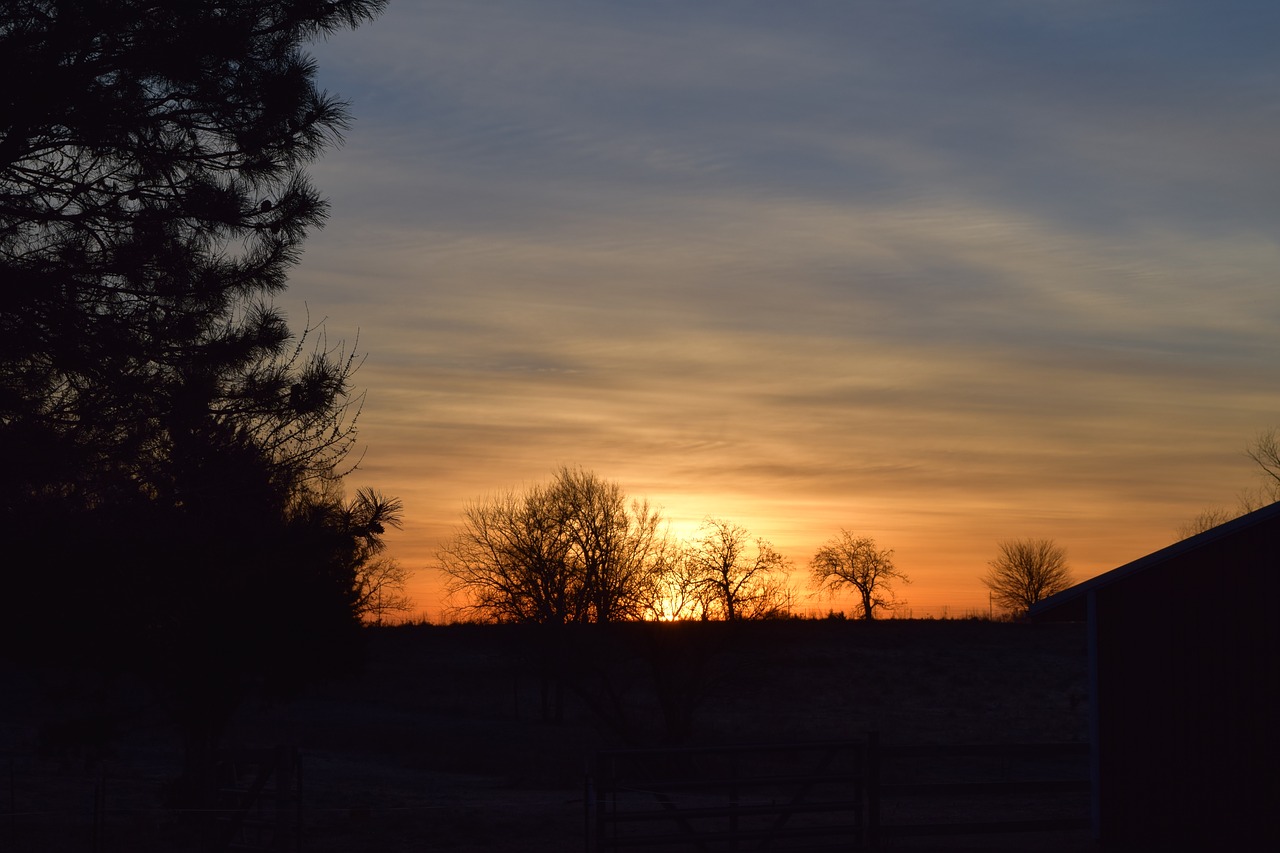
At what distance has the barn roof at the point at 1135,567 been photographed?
15.5 m

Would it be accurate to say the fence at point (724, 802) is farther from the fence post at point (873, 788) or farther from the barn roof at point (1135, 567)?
the barn roof at point (1135, 567)

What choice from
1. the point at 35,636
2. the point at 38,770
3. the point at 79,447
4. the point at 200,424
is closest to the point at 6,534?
the point at 79,447

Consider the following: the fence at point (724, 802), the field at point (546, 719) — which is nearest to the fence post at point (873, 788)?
the fence at point (724, 802)

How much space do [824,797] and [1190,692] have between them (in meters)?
14.8

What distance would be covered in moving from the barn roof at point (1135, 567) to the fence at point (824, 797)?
7.14 feet

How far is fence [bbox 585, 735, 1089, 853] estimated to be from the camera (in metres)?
13.9

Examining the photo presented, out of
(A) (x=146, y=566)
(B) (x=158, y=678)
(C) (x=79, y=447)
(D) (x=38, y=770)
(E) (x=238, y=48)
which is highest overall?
(E) (x=238, y=48)

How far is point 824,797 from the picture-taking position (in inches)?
1155

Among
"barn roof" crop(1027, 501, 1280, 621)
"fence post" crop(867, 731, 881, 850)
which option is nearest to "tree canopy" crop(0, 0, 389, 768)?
"fence post" crop(867, 731, 881, 850)

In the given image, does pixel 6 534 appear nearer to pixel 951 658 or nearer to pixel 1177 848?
pixel 1177 848

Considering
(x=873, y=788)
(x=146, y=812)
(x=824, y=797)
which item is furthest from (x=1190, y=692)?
(x=146, y=812)

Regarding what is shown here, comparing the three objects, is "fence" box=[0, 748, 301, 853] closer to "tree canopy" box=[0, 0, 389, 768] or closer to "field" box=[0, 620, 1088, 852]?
"field" box=[0, 620, 1088, 852]

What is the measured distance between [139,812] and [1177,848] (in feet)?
55.6

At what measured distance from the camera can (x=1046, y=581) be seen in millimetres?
102688
